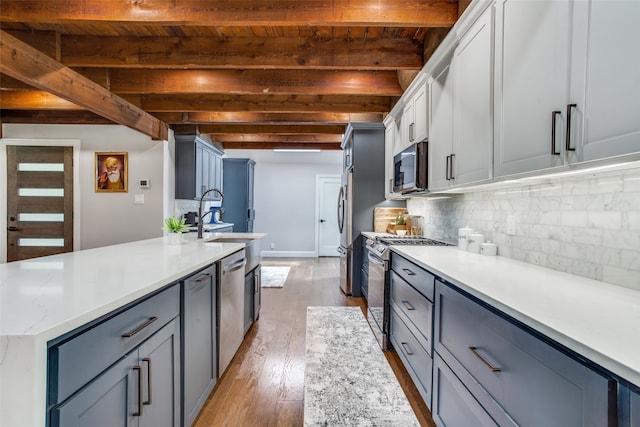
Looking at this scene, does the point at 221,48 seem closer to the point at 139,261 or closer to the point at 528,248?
the point at 139,261

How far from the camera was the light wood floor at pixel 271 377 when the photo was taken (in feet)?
5.82

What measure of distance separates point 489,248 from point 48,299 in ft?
7.40

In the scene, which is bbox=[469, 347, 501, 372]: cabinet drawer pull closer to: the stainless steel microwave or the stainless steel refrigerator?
the stainless steel microwave

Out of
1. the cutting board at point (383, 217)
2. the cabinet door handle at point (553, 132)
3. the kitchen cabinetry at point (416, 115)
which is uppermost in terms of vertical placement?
the kitchen cabinetry at point (416, 115)

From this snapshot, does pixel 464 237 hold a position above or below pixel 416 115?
below

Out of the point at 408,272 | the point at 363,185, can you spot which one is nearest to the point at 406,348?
the point at 408,272

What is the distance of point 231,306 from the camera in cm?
224

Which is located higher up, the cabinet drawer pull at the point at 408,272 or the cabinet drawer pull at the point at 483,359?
the cabinet drawer pull at the point at 408,272

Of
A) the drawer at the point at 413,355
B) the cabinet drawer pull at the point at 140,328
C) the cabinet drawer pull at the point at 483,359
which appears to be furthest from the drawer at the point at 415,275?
the cabinet drawer pull at the point at 140,328

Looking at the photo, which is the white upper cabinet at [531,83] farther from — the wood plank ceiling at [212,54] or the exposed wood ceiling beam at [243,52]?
the exposed wood ceiling beam at [243,52]

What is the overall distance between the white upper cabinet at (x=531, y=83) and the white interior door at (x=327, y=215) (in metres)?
6.06

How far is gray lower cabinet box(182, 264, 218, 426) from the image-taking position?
1.50 m

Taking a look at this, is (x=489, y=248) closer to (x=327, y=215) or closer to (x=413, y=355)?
(x=413, y=355)

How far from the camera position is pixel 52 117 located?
14.8ft
